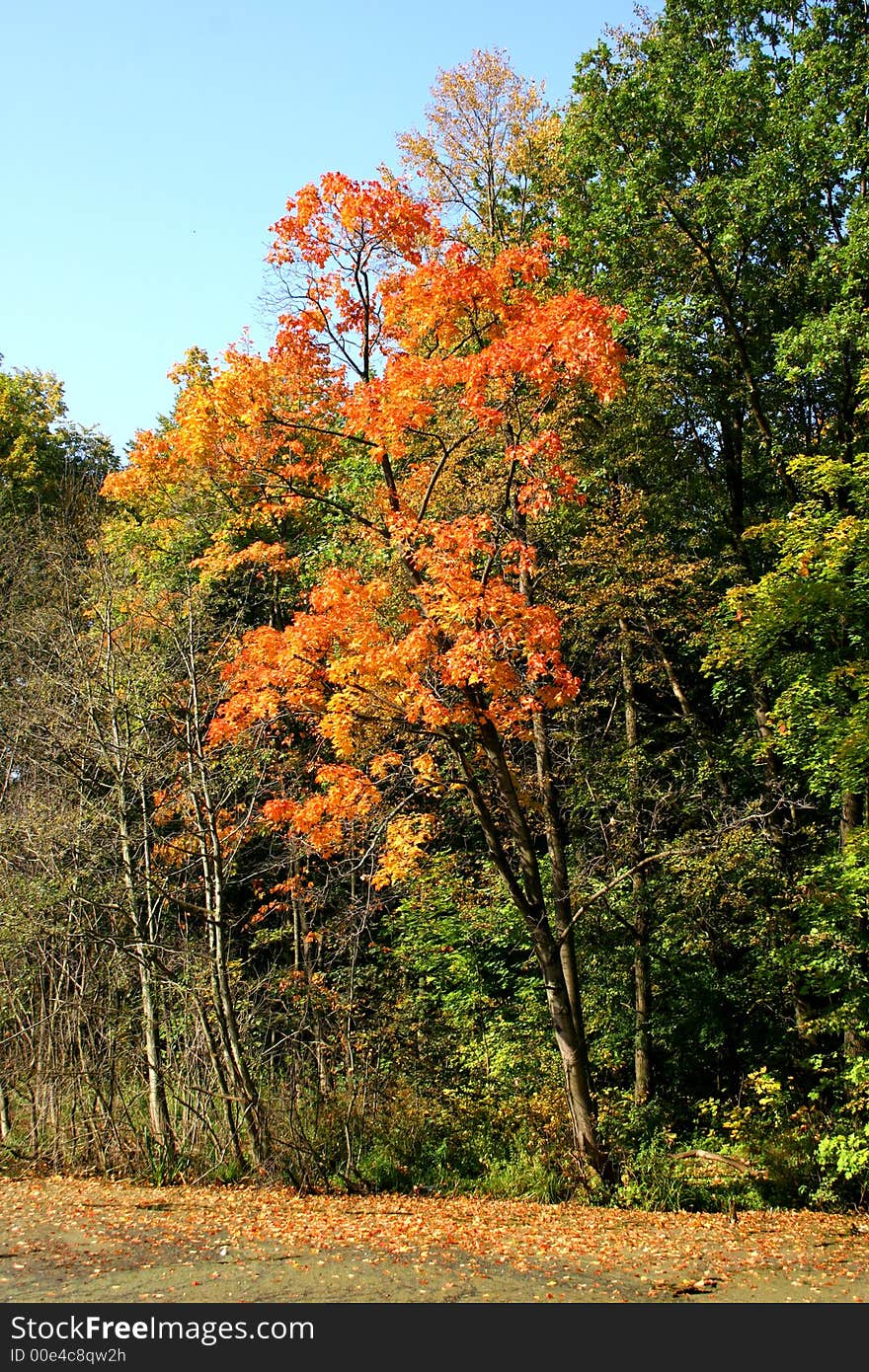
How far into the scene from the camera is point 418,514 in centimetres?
1243

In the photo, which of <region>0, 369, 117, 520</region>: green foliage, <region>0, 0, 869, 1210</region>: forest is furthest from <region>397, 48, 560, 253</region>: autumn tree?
<region>0, 369, 117, 520</region>: green foliage

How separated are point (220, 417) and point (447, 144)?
6683 mm

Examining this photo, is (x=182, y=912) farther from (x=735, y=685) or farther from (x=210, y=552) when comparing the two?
(x=735, y=685)

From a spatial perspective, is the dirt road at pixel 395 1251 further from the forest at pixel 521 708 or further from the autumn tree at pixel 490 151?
the autumn tree at pixel 490 151

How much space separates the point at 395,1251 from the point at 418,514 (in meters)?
7.88

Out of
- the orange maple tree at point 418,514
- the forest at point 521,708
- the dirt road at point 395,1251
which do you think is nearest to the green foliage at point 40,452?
the forest at point 521,708

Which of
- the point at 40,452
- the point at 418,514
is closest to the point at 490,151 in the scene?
the point at 418,514

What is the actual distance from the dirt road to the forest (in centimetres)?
109

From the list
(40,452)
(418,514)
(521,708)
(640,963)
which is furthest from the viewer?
(40,452)

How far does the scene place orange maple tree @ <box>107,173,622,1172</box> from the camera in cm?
1067

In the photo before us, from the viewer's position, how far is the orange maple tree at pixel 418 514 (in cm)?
1067

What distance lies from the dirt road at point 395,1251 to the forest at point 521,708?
109cm

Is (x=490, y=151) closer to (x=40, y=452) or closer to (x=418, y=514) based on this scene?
(x=418, y=514)
